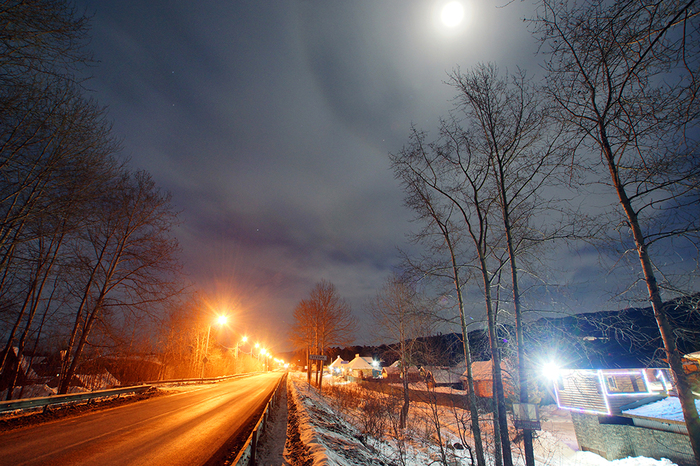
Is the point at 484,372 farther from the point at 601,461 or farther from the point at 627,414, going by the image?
the point at 627,414

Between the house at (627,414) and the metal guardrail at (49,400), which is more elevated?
the metal guardrail at (49,400)

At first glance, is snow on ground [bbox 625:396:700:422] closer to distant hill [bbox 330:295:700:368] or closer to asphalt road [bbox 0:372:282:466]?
distant hill [bbox 330:295:700:368]

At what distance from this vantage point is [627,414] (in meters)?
14.9

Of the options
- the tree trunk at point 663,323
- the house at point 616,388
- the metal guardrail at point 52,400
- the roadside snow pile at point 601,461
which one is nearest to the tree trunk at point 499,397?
the tree trunk at point 663,323

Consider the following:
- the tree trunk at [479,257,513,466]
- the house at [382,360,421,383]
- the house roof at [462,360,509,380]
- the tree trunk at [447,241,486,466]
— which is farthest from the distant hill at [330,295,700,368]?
the house at [382,360,421,383]

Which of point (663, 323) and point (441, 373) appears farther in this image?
point (441, 373)

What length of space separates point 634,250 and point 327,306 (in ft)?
101

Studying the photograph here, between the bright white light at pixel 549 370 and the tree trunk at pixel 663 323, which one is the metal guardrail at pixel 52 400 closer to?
the tree trunk at pixel 663 323

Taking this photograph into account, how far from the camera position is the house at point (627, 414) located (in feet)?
41.4

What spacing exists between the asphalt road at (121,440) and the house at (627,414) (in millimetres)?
12689

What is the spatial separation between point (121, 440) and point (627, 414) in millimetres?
23146

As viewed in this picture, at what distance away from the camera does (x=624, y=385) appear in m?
18.1

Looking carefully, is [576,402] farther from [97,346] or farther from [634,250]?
[97,346]

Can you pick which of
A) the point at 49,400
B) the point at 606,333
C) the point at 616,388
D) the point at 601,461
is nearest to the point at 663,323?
the point at 606,333
